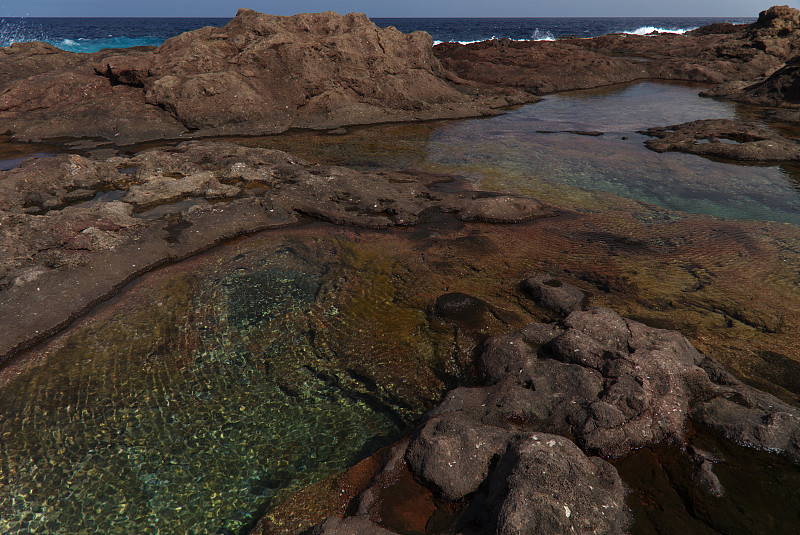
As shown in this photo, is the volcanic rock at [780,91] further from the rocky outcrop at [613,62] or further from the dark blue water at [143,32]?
the dark blue water at [143,32]

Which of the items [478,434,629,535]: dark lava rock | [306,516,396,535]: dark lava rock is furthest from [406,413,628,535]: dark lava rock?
[306,516,396,535]: dark lava rock

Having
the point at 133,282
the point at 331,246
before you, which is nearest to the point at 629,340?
the point at 331,246

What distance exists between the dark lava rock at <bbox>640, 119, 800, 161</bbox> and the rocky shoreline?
0.08m

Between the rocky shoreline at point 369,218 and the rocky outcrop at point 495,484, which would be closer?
the rocky outcrop at point 495,484

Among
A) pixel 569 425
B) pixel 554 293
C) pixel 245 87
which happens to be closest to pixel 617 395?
pixel 569 425

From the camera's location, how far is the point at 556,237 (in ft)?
31.7

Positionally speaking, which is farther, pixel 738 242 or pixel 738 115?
pixel 738 115

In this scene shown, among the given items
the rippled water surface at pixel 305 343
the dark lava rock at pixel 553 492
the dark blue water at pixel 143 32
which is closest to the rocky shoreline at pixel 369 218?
the dark lava rock at pixel 553 492

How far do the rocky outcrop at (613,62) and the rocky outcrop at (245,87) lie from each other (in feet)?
27.0

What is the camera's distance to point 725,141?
683 inches

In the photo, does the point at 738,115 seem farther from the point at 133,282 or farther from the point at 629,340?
the point at 133,282

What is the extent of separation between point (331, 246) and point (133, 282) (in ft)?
12.0

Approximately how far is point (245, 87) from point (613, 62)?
2792 cm

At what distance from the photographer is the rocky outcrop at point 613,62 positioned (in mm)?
30578
